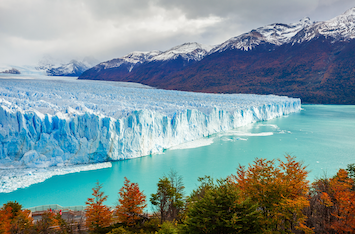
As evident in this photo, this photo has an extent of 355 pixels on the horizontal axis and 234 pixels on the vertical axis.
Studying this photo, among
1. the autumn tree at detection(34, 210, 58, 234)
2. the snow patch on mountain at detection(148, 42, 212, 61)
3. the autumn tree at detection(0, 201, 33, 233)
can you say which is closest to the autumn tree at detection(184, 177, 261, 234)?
the autumn tree at detection(34, 210, 58, 234)

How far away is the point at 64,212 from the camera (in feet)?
31.5

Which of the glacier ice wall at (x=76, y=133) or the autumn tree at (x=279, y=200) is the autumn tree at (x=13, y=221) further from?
the glacier ice wall at (x=76, y=133)

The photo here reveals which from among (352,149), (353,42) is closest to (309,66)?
(353,42)

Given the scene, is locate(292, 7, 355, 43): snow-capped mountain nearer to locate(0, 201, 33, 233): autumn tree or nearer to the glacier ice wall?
the glacier ice wall

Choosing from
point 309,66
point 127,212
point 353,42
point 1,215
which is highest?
point 353,42

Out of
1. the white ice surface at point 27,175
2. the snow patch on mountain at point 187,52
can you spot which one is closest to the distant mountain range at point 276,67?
the snow patch on mountain at point 187,52

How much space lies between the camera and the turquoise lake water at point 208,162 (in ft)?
38.8

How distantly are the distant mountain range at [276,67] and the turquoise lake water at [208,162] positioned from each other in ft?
149

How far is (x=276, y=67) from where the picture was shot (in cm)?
8262

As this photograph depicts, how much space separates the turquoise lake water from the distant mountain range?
45.4m

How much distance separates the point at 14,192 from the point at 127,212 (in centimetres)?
748

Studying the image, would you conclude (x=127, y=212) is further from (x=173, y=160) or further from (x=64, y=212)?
(x=173, y=160)

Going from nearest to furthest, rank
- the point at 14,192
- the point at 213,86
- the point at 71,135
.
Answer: the point at 14,192 < the point at 71,135 < the point at 213,86

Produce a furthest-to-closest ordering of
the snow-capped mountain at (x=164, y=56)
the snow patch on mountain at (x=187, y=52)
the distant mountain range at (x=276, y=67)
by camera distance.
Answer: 1. the snow-capped mountain at (x=164, y=56)
2. the snow patch on mountain at (x=187, y=52)
3. the distant mountain range at (x=276, y=67)
